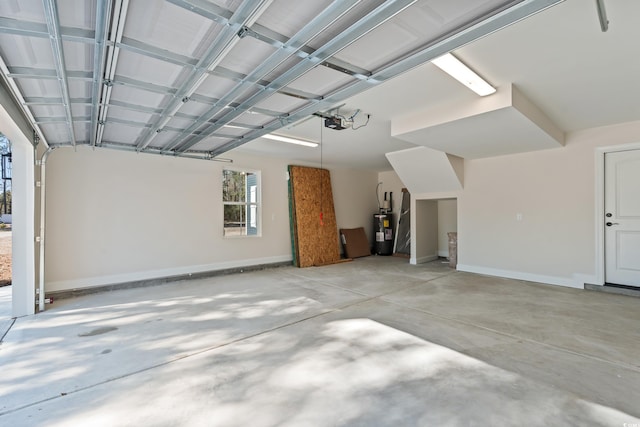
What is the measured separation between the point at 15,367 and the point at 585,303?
256 inches

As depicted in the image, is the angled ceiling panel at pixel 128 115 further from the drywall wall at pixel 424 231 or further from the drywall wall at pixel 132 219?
the drywall wall at pixel 424 231

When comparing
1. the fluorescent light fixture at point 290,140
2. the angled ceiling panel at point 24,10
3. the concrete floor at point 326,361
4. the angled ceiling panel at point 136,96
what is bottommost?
the concrete floor at point 326,361

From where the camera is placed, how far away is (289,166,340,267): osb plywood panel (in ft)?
23.9

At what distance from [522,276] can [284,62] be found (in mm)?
5852

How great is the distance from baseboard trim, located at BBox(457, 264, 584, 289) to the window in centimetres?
483

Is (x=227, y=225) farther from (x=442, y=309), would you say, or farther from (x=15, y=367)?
(x=442, y=309)

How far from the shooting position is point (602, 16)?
6.89 ft

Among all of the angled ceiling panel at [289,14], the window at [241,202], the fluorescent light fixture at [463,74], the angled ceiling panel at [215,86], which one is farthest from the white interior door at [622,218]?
the window at [241,202]

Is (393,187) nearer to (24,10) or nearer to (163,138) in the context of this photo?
(163,138)

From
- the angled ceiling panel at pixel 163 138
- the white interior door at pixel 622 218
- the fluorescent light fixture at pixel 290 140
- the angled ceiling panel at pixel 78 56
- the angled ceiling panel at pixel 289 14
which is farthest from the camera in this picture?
the fluorescent light fixture at pixel 290 140

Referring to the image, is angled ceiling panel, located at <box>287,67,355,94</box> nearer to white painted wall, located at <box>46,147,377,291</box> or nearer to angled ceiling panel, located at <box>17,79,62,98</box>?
angled ceiling panel, located at <box>17,79,62,98</box>

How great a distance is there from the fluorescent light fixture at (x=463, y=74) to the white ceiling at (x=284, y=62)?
0.09 m

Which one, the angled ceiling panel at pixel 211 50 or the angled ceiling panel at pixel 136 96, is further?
the angled ceiling panel at pixel 136 96

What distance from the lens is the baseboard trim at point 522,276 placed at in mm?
5109
